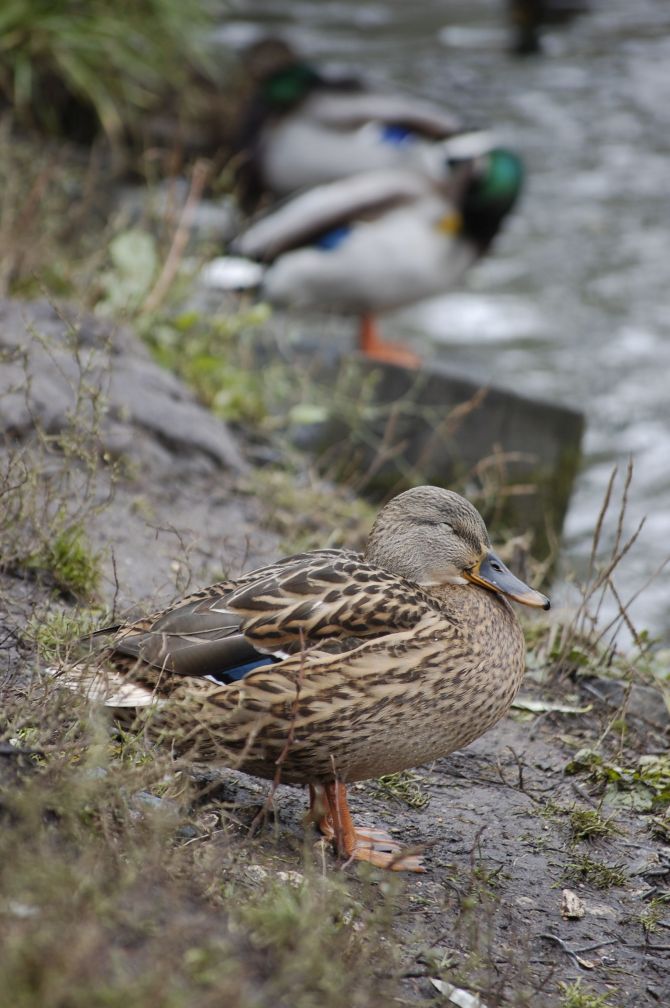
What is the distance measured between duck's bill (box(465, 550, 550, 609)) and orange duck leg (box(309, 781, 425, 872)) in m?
0.65

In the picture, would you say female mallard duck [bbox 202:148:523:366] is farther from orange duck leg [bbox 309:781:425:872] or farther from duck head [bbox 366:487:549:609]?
orange duck leg [bbox 309:781:425:872]

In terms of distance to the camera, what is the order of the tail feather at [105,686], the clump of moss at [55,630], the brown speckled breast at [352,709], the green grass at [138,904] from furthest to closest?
the clump of moss at [55,630], the brown speckled breast at [352,709], the tail feather at [105,686], the green grass at [138,904]

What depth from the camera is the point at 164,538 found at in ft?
15.3

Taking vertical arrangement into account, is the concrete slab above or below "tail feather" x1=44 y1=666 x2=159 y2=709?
below

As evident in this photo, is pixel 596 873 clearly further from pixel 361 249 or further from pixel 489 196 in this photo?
pixel 489 196

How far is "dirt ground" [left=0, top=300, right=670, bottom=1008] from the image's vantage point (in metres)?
2.76

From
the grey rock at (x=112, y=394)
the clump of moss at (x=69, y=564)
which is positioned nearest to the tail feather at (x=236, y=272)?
the grey rock at (x=112, y=394)

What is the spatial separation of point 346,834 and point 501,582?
747mm

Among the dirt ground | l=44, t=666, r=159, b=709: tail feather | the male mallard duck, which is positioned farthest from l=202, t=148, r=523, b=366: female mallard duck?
l=44, t=666, r=159, b=709: tail feather

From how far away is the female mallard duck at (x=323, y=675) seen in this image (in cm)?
299

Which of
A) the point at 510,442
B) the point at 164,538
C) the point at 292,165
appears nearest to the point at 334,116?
the point at 292,165

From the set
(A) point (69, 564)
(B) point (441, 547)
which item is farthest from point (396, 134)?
(B) point (441, 547)

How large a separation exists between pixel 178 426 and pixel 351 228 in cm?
378

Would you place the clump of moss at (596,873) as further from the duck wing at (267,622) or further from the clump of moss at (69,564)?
the clump of moss at (69,564)
